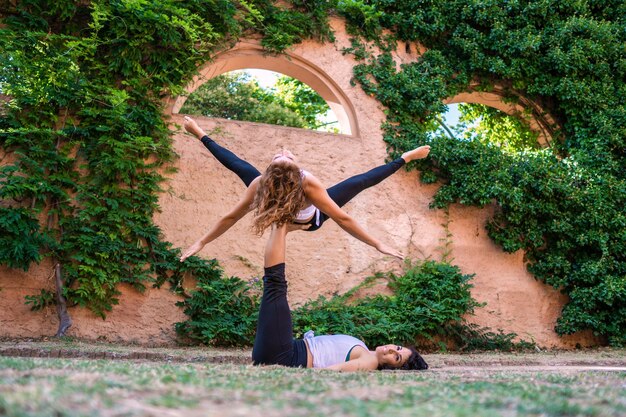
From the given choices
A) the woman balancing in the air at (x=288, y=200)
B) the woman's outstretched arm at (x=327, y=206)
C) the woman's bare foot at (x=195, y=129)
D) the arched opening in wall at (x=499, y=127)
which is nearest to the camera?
the woman balancing in the air at (x=288, y=200)

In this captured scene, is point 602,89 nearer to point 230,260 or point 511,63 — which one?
point 511,63

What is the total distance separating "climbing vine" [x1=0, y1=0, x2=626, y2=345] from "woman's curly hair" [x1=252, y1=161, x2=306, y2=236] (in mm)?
2128

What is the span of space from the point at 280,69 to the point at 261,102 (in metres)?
7.72

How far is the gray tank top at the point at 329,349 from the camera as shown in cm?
360

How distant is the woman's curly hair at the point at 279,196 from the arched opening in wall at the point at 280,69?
8.88 feet

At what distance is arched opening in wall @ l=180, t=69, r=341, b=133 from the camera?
13570 millimetres

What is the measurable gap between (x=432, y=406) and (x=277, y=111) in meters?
12.4

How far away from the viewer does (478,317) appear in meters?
6.39

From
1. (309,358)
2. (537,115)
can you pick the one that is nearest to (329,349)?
(309,358)

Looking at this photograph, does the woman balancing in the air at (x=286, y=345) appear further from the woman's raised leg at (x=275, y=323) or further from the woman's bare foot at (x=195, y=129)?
the woman's bare foot at (x=195, y=129)

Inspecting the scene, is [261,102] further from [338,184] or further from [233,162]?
[338,184]

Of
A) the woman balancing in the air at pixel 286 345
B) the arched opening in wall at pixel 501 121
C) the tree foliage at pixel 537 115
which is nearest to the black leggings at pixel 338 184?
the woman balancing in the air at pixel 286 345

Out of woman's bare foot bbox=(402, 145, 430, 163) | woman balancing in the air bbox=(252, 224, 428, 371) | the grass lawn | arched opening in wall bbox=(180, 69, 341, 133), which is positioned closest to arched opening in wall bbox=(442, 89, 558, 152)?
woman's bare foot bbox=(402, 145, 430, 163)

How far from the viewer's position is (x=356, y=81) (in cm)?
677
